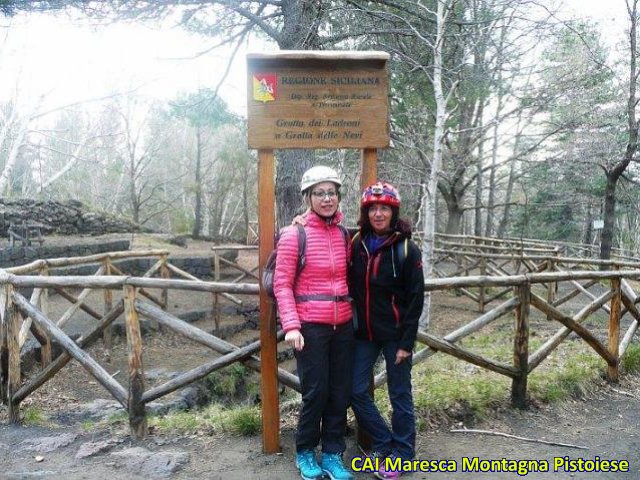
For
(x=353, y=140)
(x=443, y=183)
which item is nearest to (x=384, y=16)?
(x=353, y=140)

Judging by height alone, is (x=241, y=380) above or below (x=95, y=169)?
below

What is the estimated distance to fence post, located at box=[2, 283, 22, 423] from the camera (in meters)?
4.06

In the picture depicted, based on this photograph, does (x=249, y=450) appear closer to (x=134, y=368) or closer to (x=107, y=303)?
(x=134, y=368)

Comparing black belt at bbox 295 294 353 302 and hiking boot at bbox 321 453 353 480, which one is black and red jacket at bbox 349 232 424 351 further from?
hiking boot at bbox 321 453 353 480

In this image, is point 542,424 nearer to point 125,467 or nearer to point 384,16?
point 125,467

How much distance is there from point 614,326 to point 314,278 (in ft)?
11.2

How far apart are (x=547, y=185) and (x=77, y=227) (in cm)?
1904

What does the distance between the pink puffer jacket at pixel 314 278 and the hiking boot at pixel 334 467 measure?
82 cm

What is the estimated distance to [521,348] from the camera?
4047 millimetres

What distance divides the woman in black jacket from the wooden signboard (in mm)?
452

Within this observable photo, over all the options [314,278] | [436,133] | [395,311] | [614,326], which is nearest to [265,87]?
[314,278]

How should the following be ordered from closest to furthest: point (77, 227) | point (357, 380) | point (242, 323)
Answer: point (357, 380) < point (242, 323) < point (77, 227)

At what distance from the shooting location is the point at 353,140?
125 inches

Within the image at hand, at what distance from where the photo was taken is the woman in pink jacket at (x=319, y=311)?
278 centimetres
